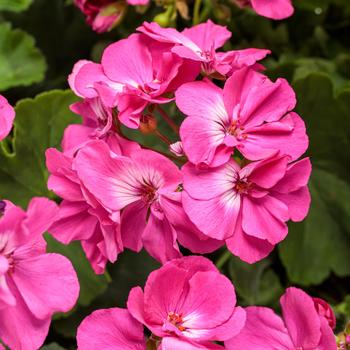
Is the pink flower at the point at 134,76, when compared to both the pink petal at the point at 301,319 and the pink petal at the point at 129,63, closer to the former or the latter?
the pink petal at the point at 129,63

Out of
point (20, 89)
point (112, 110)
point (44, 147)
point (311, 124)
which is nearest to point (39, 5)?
point (20, 89)

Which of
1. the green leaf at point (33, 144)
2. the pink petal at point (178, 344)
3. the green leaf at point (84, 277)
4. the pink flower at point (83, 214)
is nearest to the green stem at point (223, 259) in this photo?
the green leaf at point (84, 277)

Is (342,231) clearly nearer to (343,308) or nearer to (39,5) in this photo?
(343,308)

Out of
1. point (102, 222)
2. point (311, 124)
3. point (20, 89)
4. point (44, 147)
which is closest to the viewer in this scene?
point (102, 222)

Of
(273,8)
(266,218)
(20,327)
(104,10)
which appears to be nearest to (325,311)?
(266,218)

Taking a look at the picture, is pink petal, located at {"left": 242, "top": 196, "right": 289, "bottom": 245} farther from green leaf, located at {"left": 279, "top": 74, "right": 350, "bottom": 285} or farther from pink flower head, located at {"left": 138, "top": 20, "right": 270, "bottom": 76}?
green leaf, located at {"left": 279, "top": 74, "right": 350, "bottom": 285}
